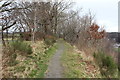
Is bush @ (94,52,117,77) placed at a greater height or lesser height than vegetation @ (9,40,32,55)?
lesser

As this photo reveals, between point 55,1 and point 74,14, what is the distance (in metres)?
7.26

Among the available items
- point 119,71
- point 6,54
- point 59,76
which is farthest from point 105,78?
point 6,54

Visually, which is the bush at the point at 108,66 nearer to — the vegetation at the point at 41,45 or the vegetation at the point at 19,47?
the vegetation at the point at 41,45

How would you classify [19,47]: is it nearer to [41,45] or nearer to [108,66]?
[108,66]

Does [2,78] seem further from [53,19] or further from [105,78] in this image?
[53,19]

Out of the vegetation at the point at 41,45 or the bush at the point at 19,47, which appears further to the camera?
the bush at the point at 19,47

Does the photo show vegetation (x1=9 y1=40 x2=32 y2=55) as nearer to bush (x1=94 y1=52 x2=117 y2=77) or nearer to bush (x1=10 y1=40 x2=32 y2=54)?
bush (x1=10 y1=40 x2=32 y2=54)

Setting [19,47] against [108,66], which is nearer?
[108,66]

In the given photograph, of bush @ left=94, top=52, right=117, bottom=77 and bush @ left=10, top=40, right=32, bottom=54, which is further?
bush @ left=10, top=40, right=32, bottom=54

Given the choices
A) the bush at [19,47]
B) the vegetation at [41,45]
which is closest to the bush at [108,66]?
the vegetation at [41,45]

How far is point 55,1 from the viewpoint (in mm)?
39375

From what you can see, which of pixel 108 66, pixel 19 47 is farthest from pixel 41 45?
pixel 108 66

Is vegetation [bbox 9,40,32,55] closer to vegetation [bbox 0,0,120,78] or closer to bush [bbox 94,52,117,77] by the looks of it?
vegetation [bbox 0,0,120,78]

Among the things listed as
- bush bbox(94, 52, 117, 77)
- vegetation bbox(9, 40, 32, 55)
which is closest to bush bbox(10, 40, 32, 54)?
vegetation bbox(9, 40, 32, 55)
